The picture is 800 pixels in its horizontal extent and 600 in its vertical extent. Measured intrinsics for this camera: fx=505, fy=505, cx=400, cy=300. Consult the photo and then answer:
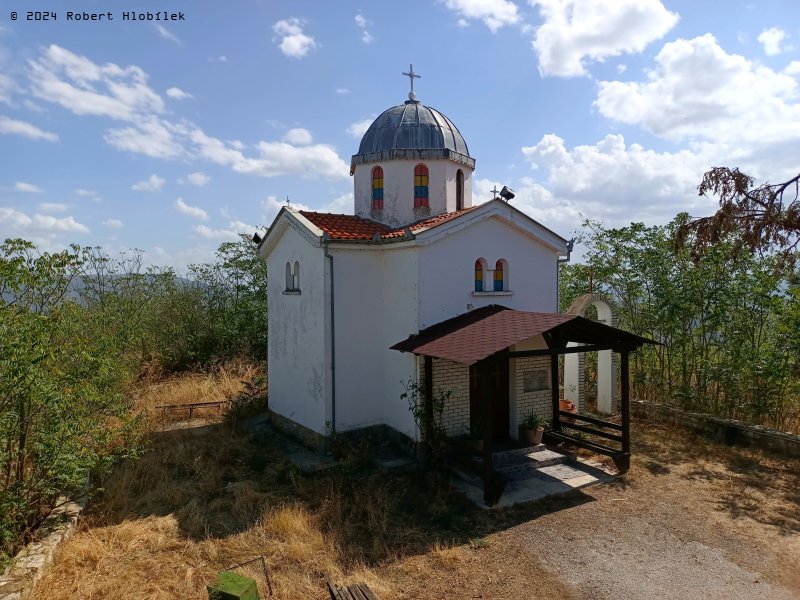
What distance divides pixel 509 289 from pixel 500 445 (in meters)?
3.40

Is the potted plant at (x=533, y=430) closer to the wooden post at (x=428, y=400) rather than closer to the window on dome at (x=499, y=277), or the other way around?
the wooden post at (x=428, y=400)

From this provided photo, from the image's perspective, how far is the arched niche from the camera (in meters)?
13.4

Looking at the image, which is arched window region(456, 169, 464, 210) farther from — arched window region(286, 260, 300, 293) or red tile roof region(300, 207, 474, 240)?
arched window region(286, 260, 300, 293)

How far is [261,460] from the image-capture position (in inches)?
411

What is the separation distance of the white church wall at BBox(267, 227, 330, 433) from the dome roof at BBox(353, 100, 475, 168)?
120 inches

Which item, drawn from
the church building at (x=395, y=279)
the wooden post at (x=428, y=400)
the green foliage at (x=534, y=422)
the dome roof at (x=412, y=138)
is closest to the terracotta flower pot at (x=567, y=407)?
the church building at (x=395, y=279)

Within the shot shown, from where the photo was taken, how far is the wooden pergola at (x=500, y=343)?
8234 mm

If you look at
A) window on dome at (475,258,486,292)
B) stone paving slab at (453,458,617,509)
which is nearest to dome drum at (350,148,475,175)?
window on dome at (475,258,486,292)

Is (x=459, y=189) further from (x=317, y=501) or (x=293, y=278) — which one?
(x=317, y=501)

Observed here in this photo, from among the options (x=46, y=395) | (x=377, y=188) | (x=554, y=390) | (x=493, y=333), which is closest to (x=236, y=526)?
(x=46, y=395)

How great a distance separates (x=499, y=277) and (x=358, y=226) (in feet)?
11.5

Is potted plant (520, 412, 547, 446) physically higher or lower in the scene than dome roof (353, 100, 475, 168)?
lower

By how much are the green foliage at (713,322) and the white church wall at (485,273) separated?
9.74 ft

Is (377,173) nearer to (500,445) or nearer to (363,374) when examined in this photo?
(363,374)
